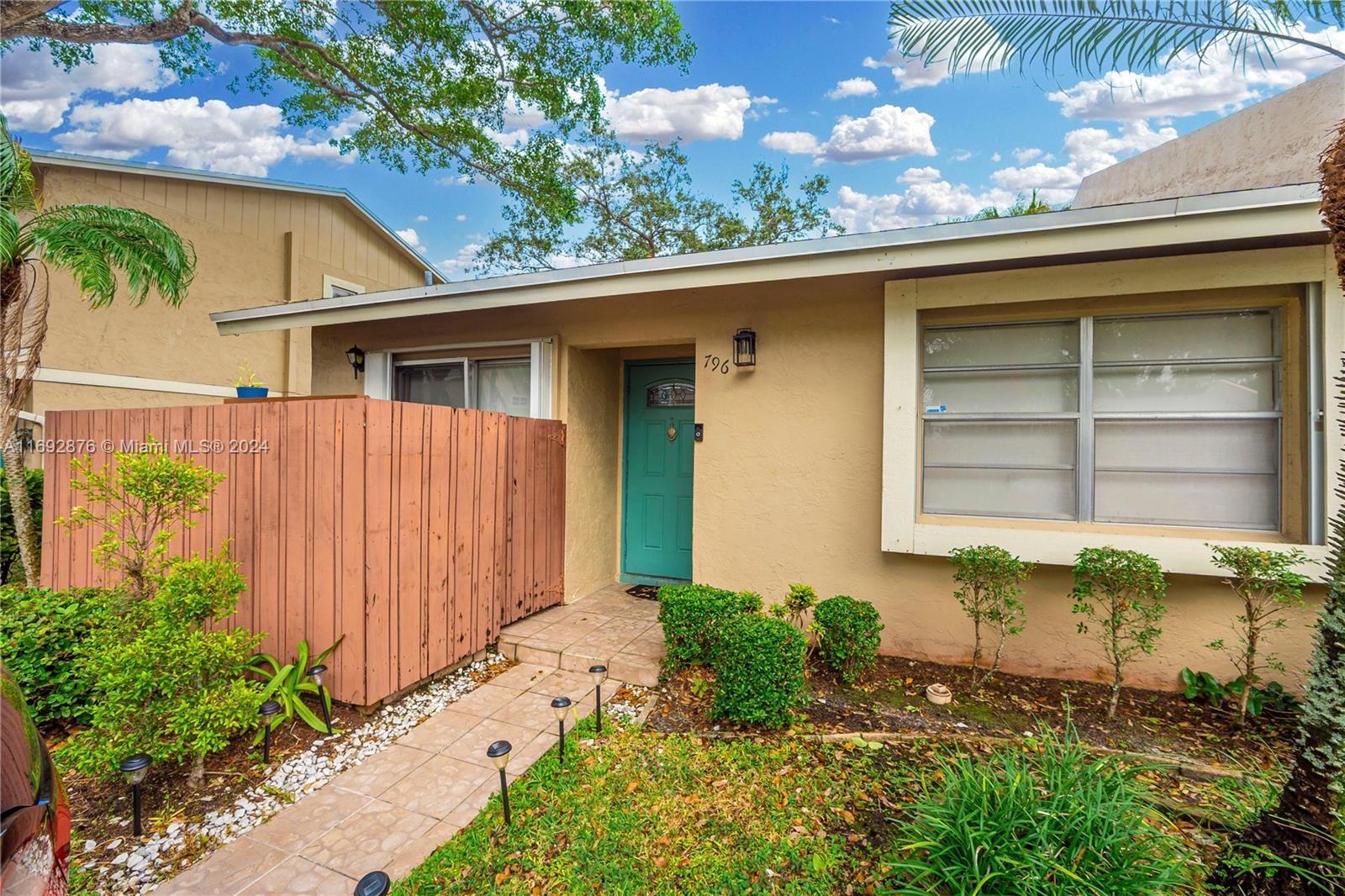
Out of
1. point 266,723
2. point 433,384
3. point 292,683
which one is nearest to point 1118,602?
point 266,723

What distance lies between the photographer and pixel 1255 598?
318cm

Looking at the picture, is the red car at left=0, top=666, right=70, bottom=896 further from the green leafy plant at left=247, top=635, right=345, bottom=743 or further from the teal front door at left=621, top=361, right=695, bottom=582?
the teal front door at left=621, top=361, right=695, bottom=582

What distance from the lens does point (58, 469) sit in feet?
14.2

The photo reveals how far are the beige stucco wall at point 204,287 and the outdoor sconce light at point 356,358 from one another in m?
4.76

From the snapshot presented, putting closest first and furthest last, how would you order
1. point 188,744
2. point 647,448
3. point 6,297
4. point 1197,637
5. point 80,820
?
point 80,820
point 188,744
point 1197,637
point 6,297
point 647,448

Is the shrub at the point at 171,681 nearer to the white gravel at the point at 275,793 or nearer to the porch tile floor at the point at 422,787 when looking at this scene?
the white gravel at the point at 275,793

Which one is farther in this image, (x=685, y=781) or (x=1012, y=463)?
(x=1012, y=463)

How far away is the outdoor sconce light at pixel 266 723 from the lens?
8.79ft

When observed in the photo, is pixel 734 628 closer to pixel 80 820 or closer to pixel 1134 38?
pixel 80 820

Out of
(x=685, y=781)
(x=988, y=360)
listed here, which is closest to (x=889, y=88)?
(x=988, y=360)

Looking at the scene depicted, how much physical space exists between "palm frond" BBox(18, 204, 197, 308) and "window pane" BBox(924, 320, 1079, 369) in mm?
6122

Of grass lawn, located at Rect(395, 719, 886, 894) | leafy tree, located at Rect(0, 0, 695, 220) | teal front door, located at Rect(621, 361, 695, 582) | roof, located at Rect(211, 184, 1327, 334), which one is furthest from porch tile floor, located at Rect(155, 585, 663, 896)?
leafy tree, located at Rect(0, 0, 695, 220)

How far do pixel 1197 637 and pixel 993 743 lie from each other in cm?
Result: 169

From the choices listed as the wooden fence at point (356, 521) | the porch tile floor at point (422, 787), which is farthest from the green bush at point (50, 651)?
the porch tile floor at point (422, 787)
